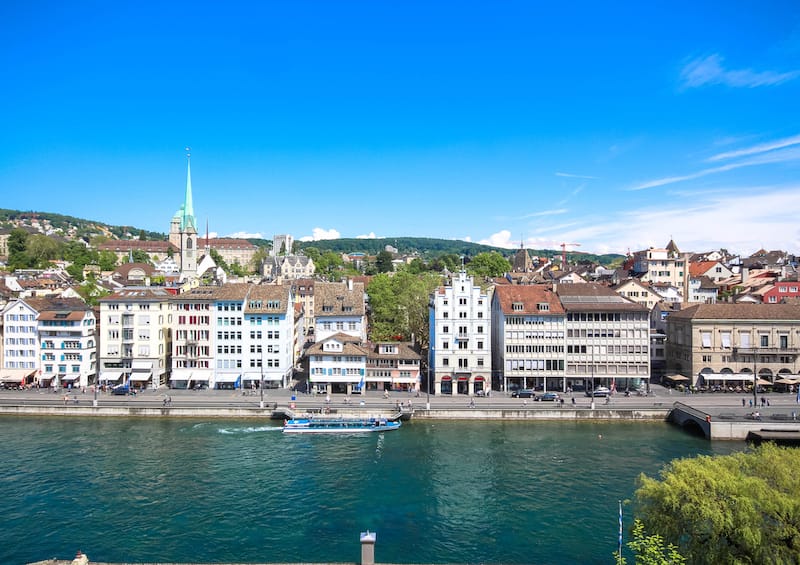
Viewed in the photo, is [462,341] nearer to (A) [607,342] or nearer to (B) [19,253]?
(A) [607,342]

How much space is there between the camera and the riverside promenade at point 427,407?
61.0 meters

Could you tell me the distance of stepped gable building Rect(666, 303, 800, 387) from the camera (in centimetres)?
7144

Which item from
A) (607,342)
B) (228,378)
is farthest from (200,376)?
(607,342)

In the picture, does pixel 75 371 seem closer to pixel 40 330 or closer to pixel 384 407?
pixel 40 330

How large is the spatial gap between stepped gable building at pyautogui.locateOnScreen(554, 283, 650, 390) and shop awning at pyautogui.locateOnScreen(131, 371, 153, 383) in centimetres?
5171

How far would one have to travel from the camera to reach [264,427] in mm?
59031

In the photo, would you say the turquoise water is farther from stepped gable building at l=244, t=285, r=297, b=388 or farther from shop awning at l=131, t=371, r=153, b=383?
stepped gable building at l=244, t=285, r=297, b=388

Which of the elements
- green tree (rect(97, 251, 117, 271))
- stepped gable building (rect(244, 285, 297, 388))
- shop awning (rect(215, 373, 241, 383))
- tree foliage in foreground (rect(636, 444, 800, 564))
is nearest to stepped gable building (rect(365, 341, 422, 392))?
stepped gable building (rect(244, 285, 297, 388))

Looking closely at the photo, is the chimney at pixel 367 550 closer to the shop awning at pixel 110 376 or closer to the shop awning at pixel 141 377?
the shop awning at pixel 141 377

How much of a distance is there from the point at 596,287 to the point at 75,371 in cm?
6771

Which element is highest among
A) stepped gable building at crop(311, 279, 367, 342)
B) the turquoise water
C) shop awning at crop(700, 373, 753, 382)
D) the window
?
stepped gable building at crop(311, 279, 367, 342)

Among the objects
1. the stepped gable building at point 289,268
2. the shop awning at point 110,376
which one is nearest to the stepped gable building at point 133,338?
the shop awning at point 110,376

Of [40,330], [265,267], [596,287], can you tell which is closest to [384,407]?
[596,287]

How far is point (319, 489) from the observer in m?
41.9
